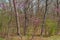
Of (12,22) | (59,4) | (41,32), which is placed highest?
(59,4)

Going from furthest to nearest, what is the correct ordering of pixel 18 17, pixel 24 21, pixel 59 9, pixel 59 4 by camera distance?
pixel 59 4 → pixel 59 9 → pixel 24 21 → pixel 18 17

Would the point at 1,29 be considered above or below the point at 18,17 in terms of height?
below

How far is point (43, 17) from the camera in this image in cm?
965

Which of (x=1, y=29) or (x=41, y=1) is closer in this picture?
(x=1, y=29)

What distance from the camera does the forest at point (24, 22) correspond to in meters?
7.66

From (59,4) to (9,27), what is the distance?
4147 mm

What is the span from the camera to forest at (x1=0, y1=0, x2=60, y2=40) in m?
7.66

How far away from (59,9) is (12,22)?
2769 millimetres

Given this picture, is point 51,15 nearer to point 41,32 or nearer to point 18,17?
point 41,32

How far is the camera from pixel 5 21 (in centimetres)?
852

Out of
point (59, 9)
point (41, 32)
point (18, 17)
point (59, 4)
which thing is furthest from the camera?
point (59, 4)

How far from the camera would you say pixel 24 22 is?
883 cm

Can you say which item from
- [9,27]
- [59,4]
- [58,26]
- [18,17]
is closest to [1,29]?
[9,27]

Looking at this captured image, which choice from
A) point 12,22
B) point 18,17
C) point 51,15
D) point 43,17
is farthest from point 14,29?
point 51,15
